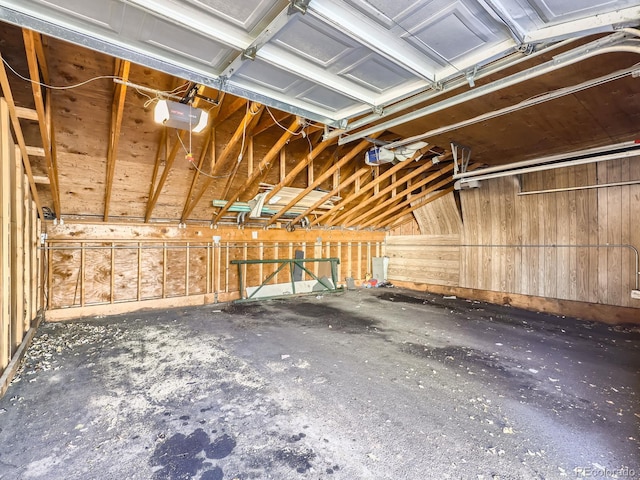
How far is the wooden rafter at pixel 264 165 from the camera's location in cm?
373

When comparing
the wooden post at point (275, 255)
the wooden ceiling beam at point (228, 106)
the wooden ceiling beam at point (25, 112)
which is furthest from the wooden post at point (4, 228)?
the wooden post at point (275, 255)

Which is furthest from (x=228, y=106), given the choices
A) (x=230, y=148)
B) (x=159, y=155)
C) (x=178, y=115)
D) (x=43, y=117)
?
(x=43, y=117)

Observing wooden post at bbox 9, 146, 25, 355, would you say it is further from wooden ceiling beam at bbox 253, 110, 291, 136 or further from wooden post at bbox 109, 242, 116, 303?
wooden ceiling beam at bbox 253, 110, 291, 136

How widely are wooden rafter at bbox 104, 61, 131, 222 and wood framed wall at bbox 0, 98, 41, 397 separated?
81 cm

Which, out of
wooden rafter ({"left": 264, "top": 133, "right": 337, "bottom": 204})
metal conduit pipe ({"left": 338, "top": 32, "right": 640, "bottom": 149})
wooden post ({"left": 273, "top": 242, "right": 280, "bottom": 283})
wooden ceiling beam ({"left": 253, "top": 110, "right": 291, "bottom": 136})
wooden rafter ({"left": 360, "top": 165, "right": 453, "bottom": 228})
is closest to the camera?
metal conduit pipe ({"left": 338, "top": 32, "right": 640, "bottom": 149})

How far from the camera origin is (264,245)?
6480mm

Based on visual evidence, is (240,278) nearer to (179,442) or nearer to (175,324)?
(175,324)

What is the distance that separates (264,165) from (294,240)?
2812mm

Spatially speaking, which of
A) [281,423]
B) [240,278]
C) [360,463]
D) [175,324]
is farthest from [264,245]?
[360,463]

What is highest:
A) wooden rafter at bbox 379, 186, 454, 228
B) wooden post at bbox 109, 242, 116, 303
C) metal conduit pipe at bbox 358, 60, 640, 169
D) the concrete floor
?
metal conduit pipe at bbox 358, 60, 640, 169

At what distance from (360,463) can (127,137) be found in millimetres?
4251

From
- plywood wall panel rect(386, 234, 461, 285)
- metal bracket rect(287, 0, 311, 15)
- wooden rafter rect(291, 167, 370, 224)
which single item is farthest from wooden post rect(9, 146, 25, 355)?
plywood wall panel rect(386, 234, 461, 285)

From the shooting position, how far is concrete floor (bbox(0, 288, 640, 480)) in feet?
5.32

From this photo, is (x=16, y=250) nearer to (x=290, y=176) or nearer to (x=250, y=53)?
(x=250, y=53)
